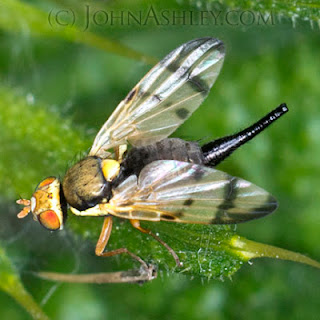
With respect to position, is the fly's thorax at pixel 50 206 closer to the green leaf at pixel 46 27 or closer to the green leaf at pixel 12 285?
the green leaf at pixel 12 285

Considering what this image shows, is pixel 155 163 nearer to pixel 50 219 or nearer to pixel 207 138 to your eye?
pixel 50 219

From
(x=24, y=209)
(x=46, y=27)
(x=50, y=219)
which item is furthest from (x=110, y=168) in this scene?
(x=46, y=27)

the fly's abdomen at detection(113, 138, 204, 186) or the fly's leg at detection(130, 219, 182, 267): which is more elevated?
the fly's abdomen at detection(113, 138, 204, 186)

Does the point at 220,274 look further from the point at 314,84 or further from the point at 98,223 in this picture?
the point at 314,84

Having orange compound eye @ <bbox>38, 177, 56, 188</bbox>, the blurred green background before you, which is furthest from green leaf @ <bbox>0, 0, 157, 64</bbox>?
orange compound eye @ <bbox>38, 177, 56, 188</bbox>

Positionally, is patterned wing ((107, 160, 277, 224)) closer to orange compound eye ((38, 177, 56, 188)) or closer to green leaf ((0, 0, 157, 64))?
orange compound eye ((38, 177, 56, 188))
